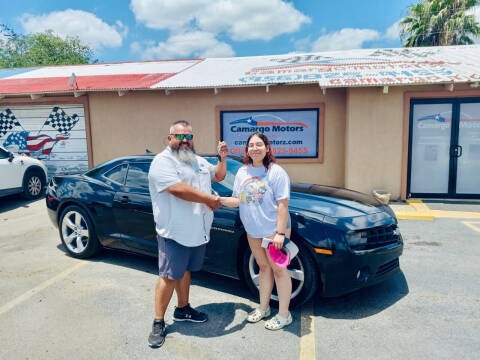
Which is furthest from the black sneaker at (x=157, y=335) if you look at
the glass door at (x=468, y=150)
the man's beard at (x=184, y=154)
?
the glass door at (x=468, y=150)

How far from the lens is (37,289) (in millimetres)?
3736

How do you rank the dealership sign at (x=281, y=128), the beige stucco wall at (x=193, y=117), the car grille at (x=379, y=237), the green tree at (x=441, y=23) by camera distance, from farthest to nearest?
the green tree at (x=441, y=23), the dealership sign at (x=281, y=128), the beige stucco wall at (x=193, y=117), the car grille at (x=379, y=237)

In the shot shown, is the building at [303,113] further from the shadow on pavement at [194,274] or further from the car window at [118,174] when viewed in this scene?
the shadow on pavement at [194,274]

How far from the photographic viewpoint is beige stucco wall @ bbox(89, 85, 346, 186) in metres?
8.62

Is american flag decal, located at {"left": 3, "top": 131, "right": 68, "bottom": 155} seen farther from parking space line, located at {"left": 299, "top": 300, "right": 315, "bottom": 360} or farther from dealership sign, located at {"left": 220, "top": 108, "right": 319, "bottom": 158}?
parking space line, located at {"left": 299, "top": 300, "right": 315, "bottom": 360}

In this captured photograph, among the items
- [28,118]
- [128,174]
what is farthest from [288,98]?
[28,118]

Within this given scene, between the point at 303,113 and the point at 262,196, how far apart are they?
634 centimetres

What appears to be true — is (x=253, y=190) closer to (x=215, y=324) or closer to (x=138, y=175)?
(x=215, y=324)

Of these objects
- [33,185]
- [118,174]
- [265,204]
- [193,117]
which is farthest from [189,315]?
[33,185]

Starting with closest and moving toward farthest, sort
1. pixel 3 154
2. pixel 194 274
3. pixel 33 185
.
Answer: pixel 194 274
pixel 3 154
pixel 33 185

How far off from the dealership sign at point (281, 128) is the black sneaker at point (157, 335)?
6440 mm

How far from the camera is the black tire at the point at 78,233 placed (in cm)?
446

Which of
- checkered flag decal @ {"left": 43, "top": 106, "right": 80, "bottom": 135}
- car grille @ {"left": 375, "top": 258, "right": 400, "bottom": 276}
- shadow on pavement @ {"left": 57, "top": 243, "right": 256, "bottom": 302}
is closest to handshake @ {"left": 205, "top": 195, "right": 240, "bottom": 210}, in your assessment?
shadow on pavement @ {"left": 57, "top": 243, "right": 256, "bottom": 302}

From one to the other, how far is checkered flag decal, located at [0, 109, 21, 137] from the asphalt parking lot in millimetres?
7196
